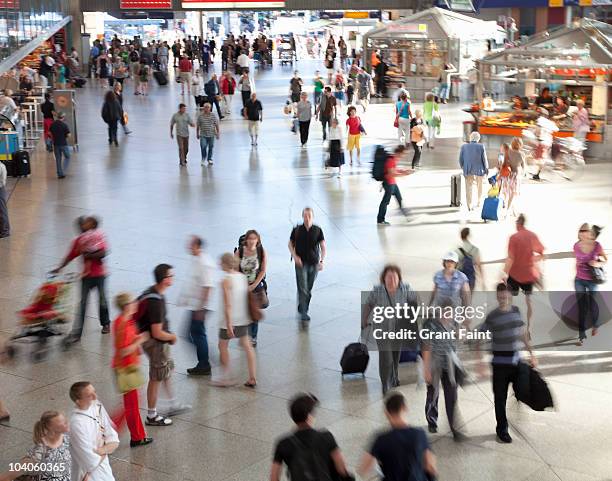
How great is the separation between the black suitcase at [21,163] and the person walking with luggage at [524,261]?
47.5 feet

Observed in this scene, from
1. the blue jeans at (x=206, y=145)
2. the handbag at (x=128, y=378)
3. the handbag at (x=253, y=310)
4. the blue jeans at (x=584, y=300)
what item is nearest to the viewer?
the handbag at (x=128, y=378)

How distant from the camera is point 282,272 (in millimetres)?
14930

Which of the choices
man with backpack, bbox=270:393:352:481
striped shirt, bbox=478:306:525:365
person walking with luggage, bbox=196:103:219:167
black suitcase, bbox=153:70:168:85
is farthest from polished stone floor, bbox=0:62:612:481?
black suitcase, bbox=153:70:168:85

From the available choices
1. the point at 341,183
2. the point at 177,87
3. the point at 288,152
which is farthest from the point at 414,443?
the point at 177,87

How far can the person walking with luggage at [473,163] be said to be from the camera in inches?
742

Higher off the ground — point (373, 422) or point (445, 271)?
point (445, 271)

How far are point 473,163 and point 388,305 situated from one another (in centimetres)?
966

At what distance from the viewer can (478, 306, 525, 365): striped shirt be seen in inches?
353

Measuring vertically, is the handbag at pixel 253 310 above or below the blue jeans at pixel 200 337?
above

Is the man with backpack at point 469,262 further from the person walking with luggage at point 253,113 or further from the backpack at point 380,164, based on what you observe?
the person walking with luggage at point 253,113

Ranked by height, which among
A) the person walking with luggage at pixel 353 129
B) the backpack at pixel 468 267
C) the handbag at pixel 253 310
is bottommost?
the handbag at pixel 253 310

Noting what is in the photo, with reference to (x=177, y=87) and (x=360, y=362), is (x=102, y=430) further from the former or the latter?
(x=177, y=87)

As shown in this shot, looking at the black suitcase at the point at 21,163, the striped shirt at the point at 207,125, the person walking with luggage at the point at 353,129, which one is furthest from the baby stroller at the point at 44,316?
the person walking with luggage at the point at 353,129

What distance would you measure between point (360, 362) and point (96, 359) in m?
3.01
